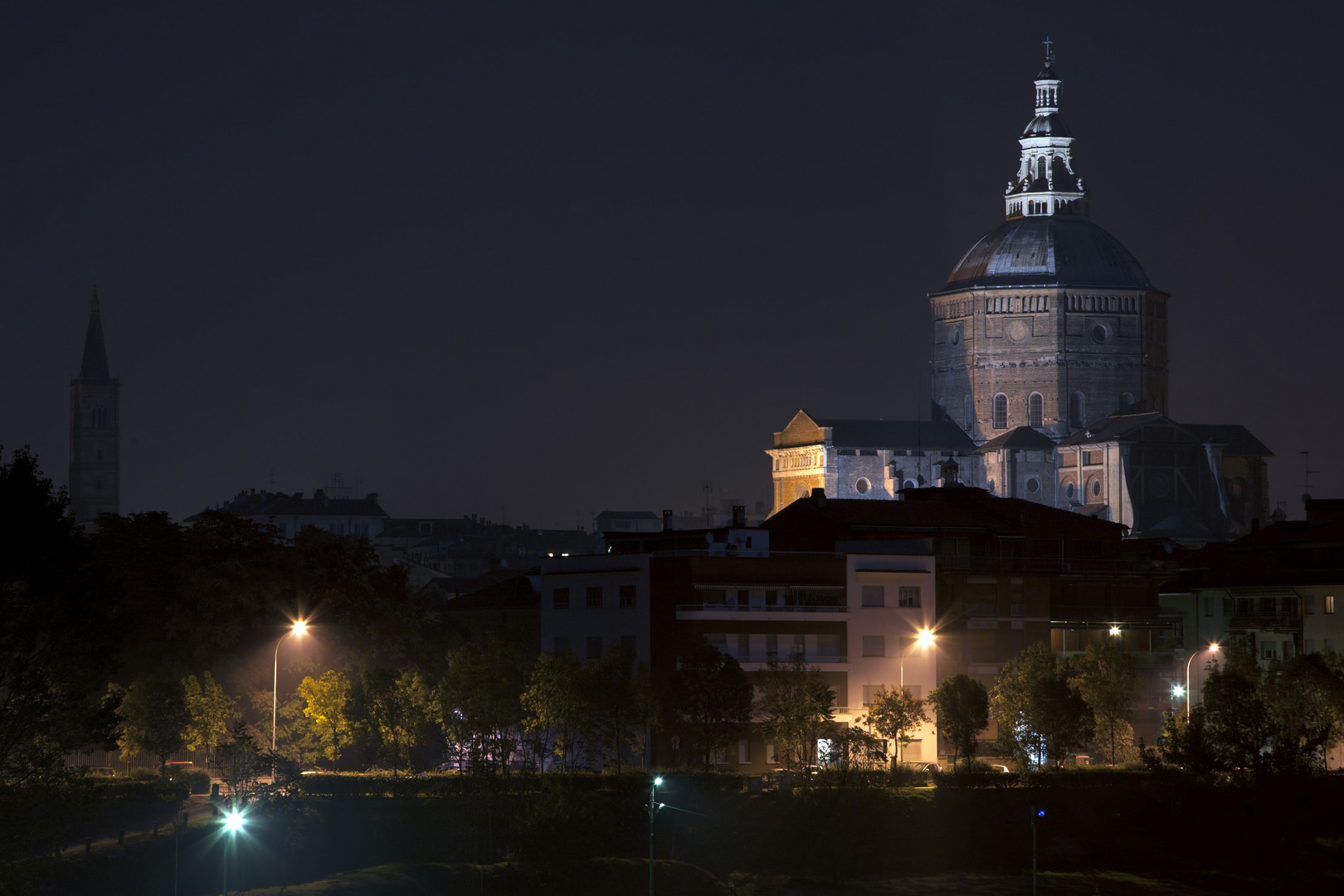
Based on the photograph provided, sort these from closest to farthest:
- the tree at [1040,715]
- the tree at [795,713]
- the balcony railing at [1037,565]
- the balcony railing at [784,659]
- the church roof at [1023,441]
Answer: the tree at [795,713]
the tree at [1040,715]
the balcony railing at [784,659]
the balcony railing at [1037,565]
the church roof at [1023,441]

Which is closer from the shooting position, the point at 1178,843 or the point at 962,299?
the point at 1178,843

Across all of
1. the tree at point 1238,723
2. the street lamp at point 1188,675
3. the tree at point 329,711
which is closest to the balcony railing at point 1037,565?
the street lamp at point 1188,675

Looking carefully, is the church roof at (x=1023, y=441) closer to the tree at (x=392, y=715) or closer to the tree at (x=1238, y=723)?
the tree at (x=1238, y=723)

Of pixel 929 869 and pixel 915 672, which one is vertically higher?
pixel 915 672

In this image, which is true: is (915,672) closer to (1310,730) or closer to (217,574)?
(1310,730)

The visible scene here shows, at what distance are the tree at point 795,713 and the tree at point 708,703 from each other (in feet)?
3.21

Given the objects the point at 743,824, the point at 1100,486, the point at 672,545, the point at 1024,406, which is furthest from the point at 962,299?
the point at 743,824

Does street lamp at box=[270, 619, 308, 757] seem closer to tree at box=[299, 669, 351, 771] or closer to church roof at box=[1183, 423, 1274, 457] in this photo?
tree at box=[299, 669, 351, 771]

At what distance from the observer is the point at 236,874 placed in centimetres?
6141

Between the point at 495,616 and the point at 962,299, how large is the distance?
310 ft

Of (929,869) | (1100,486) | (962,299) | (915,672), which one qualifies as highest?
(962,299)

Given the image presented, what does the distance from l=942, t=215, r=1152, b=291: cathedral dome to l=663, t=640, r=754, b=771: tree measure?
106 m

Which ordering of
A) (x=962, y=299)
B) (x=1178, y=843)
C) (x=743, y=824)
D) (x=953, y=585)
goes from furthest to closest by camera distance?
(x=962, y=299), (x=953, y=585), (x=1178, y=843), (x=743, y=824)

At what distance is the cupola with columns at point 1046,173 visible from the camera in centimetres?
18700
